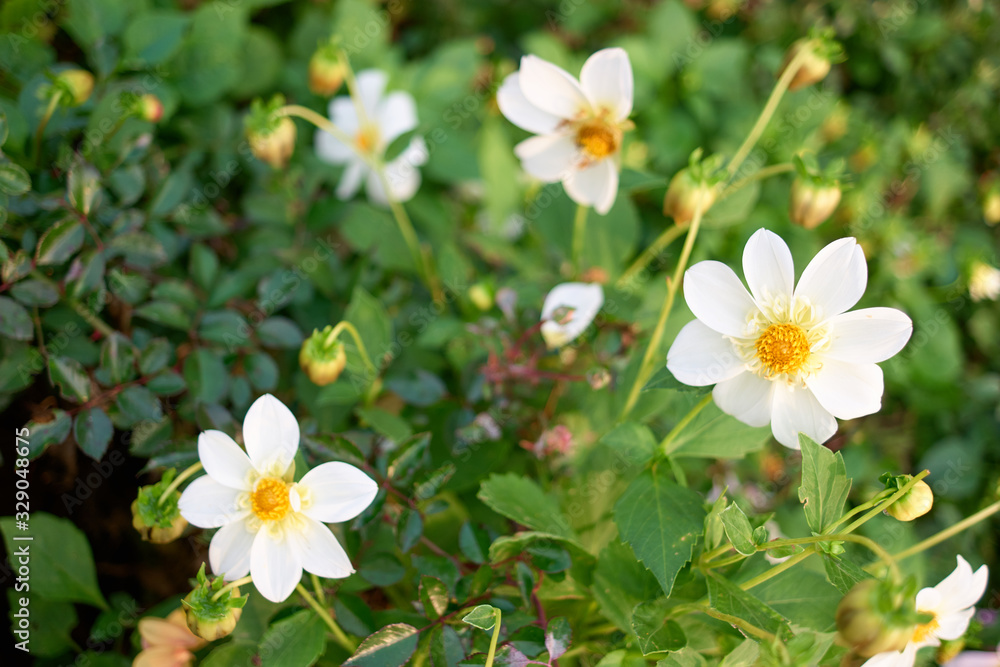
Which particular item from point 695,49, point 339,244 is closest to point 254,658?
point 339,244

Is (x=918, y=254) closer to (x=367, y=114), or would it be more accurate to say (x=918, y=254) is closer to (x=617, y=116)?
(x=617, y=116)

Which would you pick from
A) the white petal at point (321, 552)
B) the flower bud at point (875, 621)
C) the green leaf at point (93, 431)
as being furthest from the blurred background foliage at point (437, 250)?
the flower bud at point (875, 621)

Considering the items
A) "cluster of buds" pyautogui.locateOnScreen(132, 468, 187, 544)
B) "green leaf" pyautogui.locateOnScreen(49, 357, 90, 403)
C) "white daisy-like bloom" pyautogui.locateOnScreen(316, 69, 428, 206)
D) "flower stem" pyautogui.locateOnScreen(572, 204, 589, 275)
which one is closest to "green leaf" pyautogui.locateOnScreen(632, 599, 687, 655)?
"cluster of buds" pyautogui.locateOnScreen(132, 468, 187, 544)

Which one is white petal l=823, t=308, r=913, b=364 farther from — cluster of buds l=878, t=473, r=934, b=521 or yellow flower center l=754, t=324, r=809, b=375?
cluster of buds l=878, t=473, r=934, b=521

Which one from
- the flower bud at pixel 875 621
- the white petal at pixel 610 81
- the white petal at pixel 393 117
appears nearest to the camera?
the flower bud at pixel 875 621

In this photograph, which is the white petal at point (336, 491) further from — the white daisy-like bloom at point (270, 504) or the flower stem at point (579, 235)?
the flower stem at point (579, 235)

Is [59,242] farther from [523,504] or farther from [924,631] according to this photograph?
[924,631]
